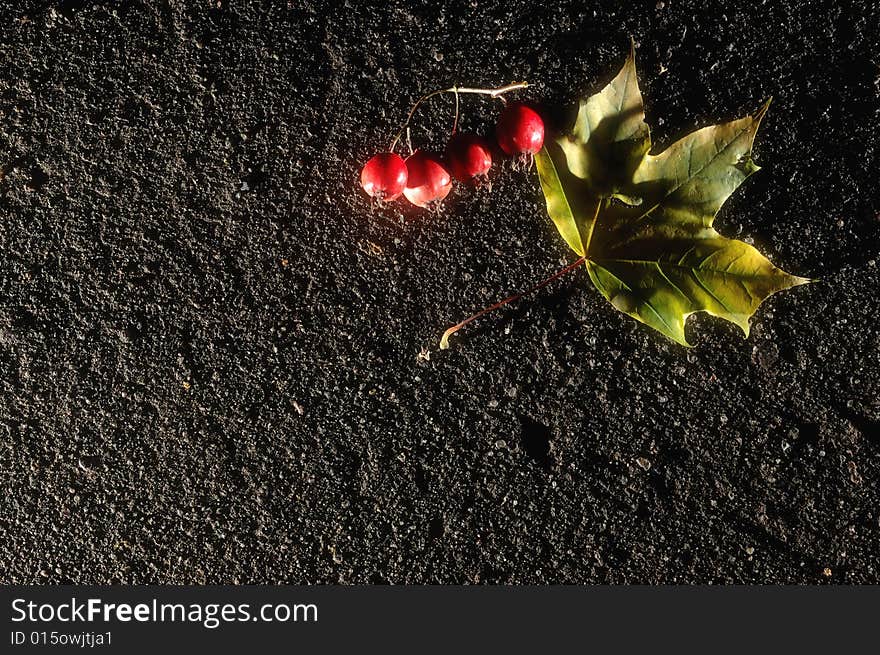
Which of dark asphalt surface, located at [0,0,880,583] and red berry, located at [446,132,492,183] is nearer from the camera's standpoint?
red berry, located at [446,132,492,183]

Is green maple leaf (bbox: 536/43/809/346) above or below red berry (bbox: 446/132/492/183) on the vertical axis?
below

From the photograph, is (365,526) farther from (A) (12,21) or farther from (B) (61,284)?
(A) (12,21)

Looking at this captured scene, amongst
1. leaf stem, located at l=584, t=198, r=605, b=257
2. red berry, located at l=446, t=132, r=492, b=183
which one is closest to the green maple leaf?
leaf stem, located at l=584, t=198, r=605, b=257

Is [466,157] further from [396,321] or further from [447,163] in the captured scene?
[396,321]

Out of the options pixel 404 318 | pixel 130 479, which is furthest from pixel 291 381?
pixel 130 479

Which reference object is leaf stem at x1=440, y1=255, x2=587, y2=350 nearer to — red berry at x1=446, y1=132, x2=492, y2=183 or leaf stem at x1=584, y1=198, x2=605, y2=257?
leaf stem at x1=584, y1=198, x2=605, y2=257
